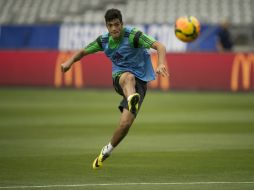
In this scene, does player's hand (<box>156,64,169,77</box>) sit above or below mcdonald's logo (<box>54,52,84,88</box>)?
above

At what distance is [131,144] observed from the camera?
45.9 ft

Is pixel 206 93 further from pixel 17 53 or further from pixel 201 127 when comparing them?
pixel 201 127

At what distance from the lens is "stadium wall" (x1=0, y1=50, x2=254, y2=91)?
89.8ft

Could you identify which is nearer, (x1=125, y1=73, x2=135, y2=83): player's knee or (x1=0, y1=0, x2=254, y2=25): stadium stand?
(x1=125, y1=73, x2=135, y2=83): player's knee

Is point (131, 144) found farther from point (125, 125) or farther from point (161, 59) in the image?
point (161, 59)

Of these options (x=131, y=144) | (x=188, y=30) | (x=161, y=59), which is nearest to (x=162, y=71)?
(x=161, y=59)

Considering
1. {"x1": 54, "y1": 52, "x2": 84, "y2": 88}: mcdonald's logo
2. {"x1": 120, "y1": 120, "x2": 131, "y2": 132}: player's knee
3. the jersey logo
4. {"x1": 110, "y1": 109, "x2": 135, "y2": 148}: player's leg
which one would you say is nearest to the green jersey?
the jersey logo

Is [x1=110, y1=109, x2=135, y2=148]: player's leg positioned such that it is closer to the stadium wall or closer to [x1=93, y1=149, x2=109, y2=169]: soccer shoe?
[x1=93, y1=149, x2=109, y2=169]: soccer shoe

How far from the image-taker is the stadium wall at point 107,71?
27375 millimetres

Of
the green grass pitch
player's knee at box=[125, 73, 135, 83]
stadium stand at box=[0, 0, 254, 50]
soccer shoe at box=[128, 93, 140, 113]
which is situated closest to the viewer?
the green grass pitch

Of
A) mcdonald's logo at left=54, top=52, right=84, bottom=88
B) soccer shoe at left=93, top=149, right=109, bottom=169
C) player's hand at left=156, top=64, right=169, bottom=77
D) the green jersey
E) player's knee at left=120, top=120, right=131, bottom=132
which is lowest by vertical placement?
mcdonald's logo at left=54, top=52, right=84, bottom=88

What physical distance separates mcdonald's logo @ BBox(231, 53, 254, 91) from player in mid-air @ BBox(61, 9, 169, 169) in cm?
1659

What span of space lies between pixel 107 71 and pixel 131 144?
14728mm

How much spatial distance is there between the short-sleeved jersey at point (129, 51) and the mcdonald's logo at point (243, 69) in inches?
653
